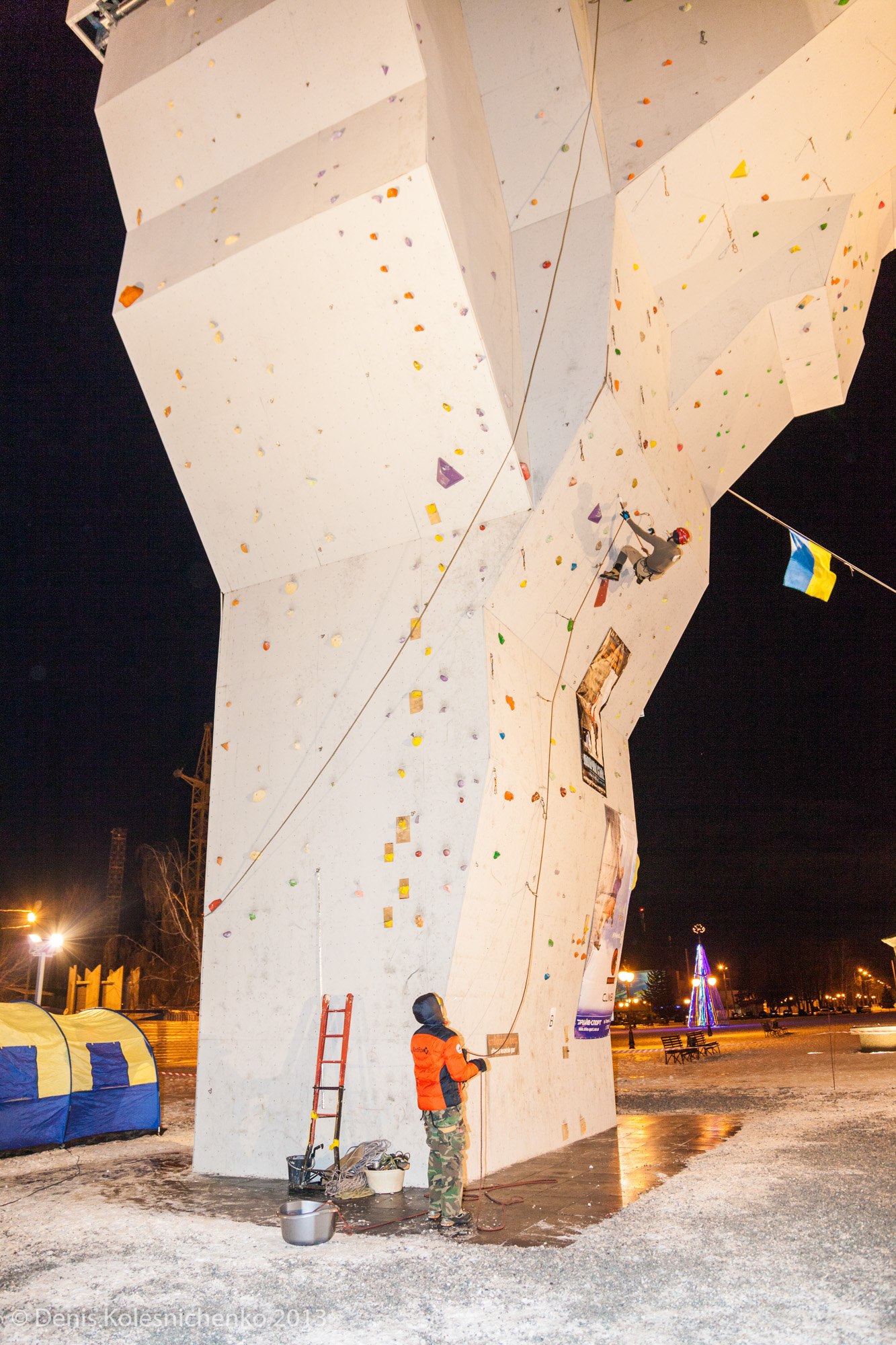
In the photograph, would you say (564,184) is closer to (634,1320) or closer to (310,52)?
(310,52)

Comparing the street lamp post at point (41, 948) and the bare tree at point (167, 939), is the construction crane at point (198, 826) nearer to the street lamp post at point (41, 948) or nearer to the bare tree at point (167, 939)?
the bare tree at point (167, 939)

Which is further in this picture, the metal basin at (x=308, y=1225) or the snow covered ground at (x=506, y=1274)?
the metal basin at (x=308, y=1225)

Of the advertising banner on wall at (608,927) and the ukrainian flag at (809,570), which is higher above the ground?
the ukrainian flag at (809,570)

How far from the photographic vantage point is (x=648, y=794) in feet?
80.9

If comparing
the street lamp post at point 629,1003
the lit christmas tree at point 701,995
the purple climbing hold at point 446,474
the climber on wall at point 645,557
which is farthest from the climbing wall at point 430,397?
the lit christmas tree at point 701,995

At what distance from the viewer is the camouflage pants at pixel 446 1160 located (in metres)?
4.86

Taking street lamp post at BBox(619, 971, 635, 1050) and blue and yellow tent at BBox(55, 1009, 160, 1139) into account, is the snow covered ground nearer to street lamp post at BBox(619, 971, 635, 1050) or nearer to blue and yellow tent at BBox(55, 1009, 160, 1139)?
blue and yellow tent at BBox(55, 1009, 160, 1139)

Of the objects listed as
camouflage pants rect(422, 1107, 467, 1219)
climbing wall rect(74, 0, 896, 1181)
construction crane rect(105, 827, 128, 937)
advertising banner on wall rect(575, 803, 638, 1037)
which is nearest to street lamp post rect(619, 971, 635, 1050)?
advertising banner on wall rect(575, 803, 638, 1037)

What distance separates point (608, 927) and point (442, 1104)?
4.27 metres

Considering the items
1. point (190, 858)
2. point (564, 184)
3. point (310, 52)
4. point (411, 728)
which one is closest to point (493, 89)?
point (564, 184)

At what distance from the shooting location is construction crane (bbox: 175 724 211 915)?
67.4 feet

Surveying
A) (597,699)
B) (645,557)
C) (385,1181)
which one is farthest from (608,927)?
(385,1181)

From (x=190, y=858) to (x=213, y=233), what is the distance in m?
18.7

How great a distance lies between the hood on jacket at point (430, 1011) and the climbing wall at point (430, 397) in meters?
0.90
